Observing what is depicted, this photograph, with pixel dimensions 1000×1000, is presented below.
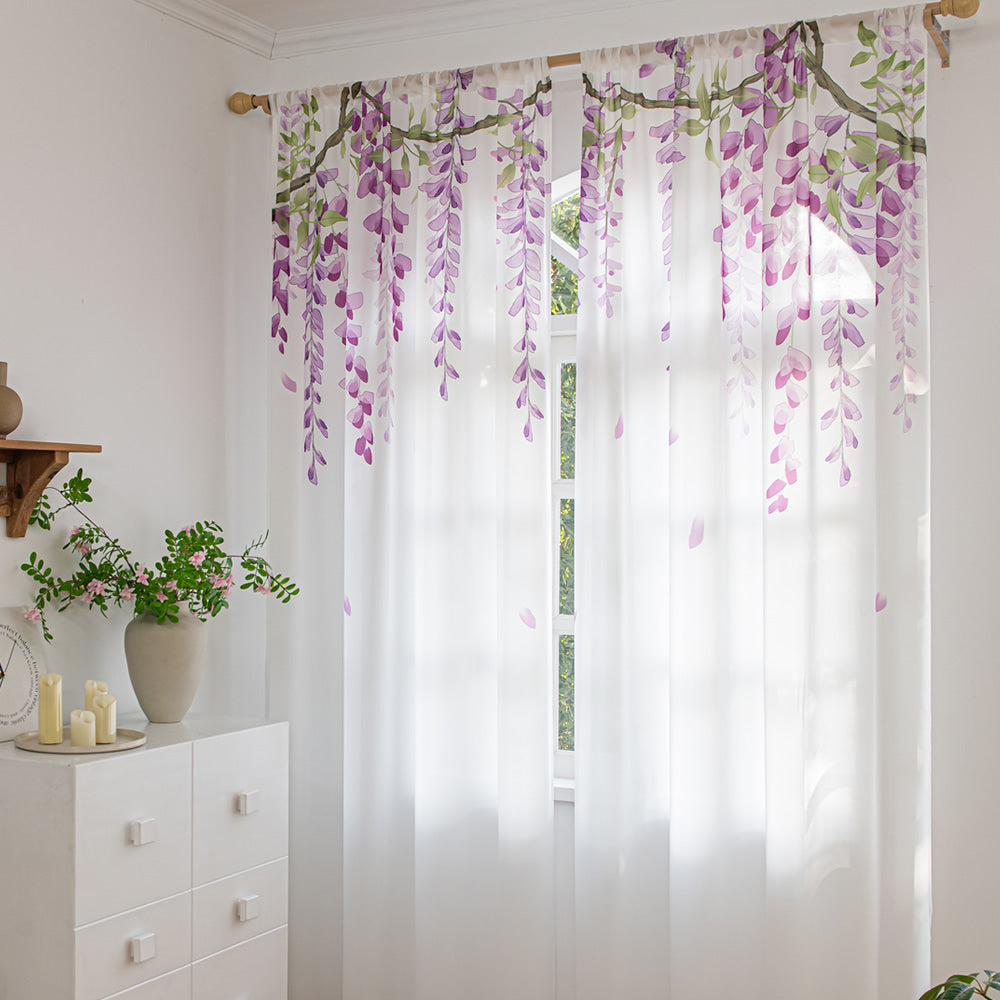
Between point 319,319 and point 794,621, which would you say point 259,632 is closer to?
point 319,319

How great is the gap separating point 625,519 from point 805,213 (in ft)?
2.54

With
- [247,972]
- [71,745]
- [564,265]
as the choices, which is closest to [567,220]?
[564,265]

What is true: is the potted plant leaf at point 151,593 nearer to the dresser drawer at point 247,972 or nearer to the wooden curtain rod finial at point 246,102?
the dresser drawer at point 247,972

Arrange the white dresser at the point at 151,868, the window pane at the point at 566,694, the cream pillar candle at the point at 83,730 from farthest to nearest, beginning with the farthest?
the window pane at the point at 566,694 < the cream pillar candle at the point at 83,730 < the white dresser at the point at 151,868

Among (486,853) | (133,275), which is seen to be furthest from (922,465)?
(133,275)

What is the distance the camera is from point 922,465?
2277 millimetres

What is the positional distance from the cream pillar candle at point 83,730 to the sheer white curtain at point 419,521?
2.44 ft

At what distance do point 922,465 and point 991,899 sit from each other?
0.92m

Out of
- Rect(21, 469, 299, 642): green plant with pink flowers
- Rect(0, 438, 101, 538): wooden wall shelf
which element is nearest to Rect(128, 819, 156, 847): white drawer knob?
Rect(21, 469, 299, 642): green plant with pink flowers

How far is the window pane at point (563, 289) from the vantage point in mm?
2889

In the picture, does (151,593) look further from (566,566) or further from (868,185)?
(868,185)

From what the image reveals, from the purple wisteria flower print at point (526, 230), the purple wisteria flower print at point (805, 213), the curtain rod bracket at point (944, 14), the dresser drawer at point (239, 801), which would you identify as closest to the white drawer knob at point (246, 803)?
the dresser drawer at point (239, 801)

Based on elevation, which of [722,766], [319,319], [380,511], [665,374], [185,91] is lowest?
[722,766]

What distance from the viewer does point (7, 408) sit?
2189mm
